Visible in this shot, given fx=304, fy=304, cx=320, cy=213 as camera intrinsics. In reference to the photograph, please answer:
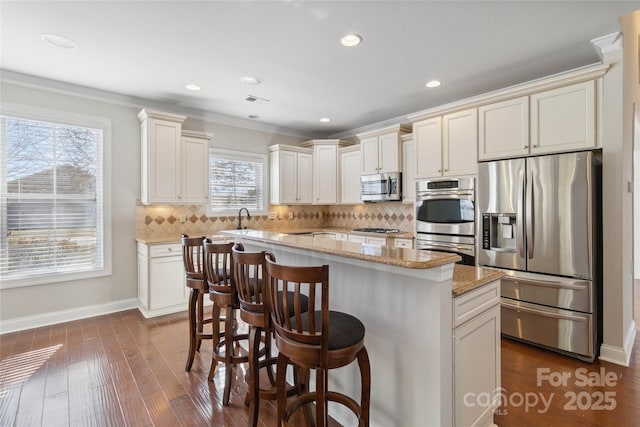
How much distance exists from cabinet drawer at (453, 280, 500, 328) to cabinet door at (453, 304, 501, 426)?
0.12 feet

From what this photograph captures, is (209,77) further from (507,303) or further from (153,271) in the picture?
(507,303)

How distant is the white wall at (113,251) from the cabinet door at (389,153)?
3.54 m

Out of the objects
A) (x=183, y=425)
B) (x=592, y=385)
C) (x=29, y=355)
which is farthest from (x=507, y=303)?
(x=29, y=355)

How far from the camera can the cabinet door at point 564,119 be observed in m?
2.73

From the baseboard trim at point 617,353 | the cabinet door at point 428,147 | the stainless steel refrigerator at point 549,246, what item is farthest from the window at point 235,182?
the baseboard trim at point 617,353

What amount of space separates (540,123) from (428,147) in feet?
4.09

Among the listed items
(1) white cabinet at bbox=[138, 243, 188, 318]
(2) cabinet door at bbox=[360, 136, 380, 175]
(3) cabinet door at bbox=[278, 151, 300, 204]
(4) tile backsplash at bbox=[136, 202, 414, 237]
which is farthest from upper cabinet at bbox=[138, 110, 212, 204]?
(2) cabinet door at bbox=[360, 136, 380, 175]

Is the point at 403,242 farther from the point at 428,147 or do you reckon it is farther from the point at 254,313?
the point at 254,313

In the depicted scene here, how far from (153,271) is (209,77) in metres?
2.45

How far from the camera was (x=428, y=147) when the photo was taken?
399 centimetres

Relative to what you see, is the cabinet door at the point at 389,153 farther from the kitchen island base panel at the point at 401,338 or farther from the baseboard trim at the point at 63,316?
the baseboard trim at the point at 63,316

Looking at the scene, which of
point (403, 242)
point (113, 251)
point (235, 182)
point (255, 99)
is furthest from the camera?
point (235, 182)

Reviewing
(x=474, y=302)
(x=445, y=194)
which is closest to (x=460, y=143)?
(x=445, y=194)

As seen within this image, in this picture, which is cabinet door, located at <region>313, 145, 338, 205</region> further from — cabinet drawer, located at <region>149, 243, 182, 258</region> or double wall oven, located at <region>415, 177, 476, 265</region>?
cabinet drawer, located at <region>149, 243, 182, 258</region>
